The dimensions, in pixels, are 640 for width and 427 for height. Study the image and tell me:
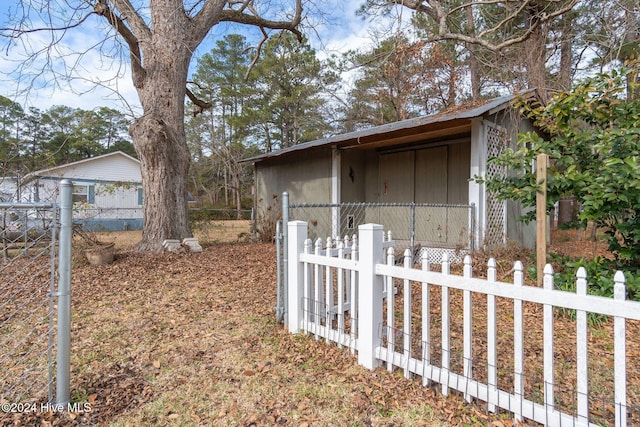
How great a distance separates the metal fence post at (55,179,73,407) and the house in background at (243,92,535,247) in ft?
17.4

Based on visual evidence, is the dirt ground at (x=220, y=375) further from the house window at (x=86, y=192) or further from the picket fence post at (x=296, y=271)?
the house window at (x=86, y=192)

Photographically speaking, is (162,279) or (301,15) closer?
(162,279)

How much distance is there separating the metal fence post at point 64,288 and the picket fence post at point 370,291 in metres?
1.77

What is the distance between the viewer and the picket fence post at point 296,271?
3.13 m

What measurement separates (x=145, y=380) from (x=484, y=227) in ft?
18.6

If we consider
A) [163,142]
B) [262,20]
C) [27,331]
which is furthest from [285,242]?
[262,20]

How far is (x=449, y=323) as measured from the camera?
2.14 metres

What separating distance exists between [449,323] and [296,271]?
142 centimetres

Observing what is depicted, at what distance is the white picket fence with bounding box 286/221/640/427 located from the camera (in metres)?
1.64

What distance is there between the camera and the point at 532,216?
425 cm

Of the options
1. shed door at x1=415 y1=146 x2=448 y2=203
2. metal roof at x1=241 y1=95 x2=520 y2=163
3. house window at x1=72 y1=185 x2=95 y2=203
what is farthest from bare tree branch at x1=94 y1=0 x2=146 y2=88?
house window at x1=72 y1=185 x2=95 y2=203

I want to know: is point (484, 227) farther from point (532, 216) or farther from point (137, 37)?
point (137, 37)

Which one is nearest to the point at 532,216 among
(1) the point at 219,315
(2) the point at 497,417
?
(2) the point at 497,417

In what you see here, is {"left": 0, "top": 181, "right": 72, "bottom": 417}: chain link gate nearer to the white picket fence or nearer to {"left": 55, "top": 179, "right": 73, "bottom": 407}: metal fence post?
{"left": 55, "top": 179, "right": 73, "bottom": 407}: metal fence post
